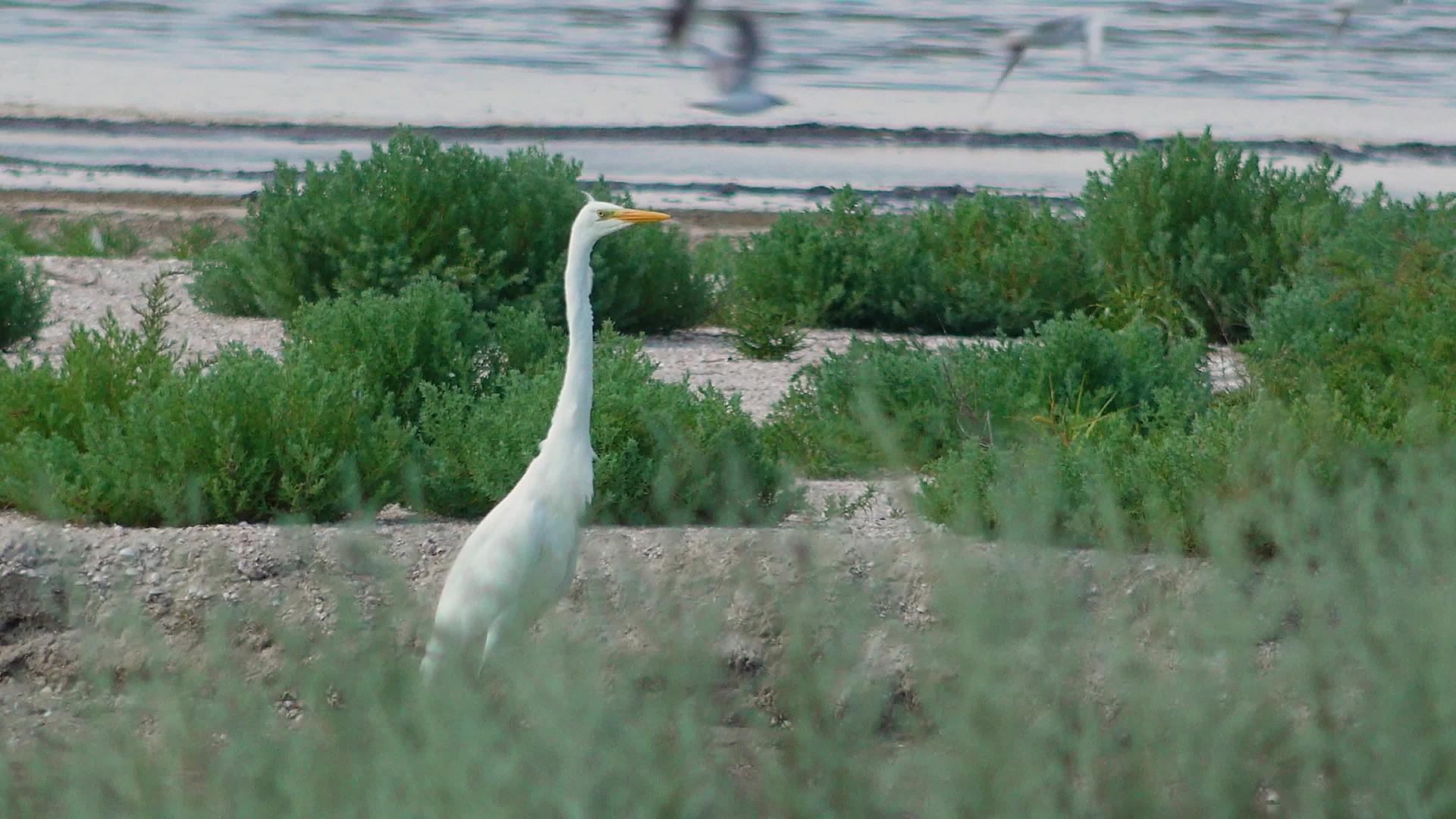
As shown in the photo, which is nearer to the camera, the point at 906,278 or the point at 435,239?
the point at 435,239

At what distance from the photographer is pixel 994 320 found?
9.30m

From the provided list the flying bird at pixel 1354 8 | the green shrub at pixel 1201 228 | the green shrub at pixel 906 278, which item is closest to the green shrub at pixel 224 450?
the flying bird at pixel 1354 8

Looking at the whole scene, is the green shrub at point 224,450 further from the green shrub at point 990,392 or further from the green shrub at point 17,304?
the green shrub at point 17,304

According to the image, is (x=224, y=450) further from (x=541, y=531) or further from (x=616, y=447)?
(x=541, y=531)

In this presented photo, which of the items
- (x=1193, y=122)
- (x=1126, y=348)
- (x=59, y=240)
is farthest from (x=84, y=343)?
(x=1193, y=122)

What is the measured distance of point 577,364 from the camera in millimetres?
4574

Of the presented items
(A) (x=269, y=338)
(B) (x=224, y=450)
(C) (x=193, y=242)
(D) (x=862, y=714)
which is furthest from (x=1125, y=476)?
(C) (x=193, y=242)

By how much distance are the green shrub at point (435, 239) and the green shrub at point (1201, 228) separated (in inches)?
94.7

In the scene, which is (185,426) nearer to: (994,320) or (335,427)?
(335,427)

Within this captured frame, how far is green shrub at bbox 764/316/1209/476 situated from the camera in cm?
617

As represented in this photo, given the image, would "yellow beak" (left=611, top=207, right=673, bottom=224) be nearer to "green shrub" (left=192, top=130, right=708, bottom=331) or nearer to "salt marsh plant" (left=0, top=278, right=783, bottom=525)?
"salt marsh plant" (left=0, top=278, right=783, bottom=525)

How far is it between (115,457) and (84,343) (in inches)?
36.6

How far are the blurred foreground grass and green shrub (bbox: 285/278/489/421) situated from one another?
12.5 ft

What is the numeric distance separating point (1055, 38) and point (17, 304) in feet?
22.3
